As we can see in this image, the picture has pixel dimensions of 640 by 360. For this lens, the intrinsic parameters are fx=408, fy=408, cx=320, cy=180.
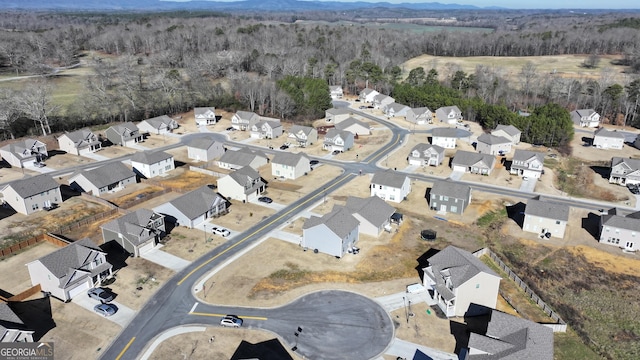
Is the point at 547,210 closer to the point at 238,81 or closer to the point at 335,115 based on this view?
the point at 335,115

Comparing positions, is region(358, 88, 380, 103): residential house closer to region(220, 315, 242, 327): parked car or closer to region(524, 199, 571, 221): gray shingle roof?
region(524, 199, 571, 221): gray shingle roof

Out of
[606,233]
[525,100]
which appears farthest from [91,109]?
[525,100]

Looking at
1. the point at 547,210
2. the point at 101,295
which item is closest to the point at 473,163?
the point at 547,210

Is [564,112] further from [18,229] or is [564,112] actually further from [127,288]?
[18,229]

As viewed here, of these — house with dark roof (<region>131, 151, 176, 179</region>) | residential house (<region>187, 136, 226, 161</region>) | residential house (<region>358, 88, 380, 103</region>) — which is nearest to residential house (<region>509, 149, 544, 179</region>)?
residential house (<region>187, 136, 226, 161</region>)

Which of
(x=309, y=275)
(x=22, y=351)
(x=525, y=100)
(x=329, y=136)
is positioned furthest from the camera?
(x=525, y=100)

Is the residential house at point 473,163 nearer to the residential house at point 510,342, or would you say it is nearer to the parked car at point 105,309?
the residential house at point 510,342
